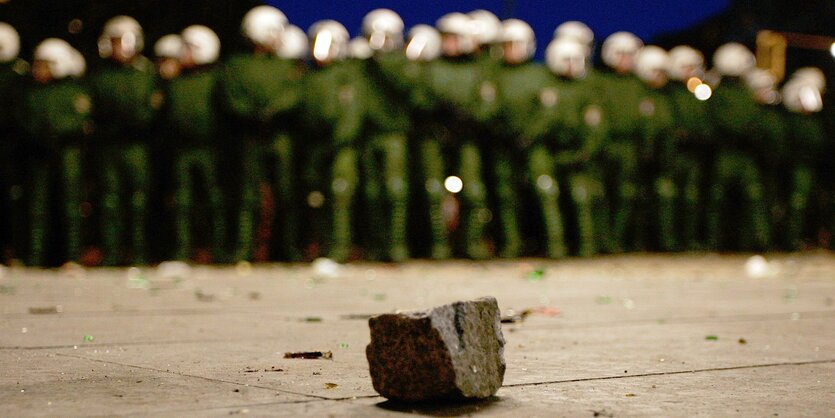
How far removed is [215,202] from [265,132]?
82cm

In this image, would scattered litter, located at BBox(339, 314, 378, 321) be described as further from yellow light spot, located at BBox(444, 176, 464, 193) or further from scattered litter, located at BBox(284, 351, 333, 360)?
yellow light spot, located at BBox(444, 176, 464, 193)

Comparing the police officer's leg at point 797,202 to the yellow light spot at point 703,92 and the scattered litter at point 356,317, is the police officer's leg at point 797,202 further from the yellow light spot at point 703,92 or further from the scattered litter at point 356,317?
the scattered litter at point 356,317

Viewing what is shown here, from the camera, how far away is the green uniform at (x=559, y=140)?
12805 mm

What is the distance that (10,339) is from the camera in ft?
15.2

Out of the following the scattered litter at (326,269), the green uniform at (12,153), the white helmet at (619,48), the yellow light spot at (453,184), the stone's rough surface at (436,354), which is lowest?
the scattered litter at (326,269)

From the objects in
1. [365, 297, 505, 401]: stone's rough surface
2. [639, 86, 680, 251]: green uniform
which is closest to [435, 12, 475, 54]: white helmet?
[639, 86, 680, 251]: green uniform

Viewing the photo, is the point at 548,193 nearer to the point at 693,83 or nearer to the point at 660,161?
the point at 660,161

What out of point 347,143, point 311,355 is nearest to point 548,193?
point 347,143

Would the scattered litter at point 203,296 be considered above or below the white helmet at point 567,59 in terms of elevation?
below

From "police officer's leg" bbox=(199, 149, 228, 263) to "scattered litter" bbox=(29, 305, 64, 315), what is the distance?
17.9 ft

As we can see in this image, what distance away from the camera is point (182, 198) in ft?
38.7

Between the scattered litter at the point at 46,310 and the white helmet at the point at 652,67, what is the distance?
31.4 ft

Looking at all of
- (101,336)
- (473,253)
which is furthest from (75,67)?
(101,336)

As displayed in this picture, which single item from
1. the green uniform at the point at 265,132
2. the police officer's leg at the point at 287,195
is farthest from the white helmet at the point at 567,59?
the police officer's leg at the point at 287,195
